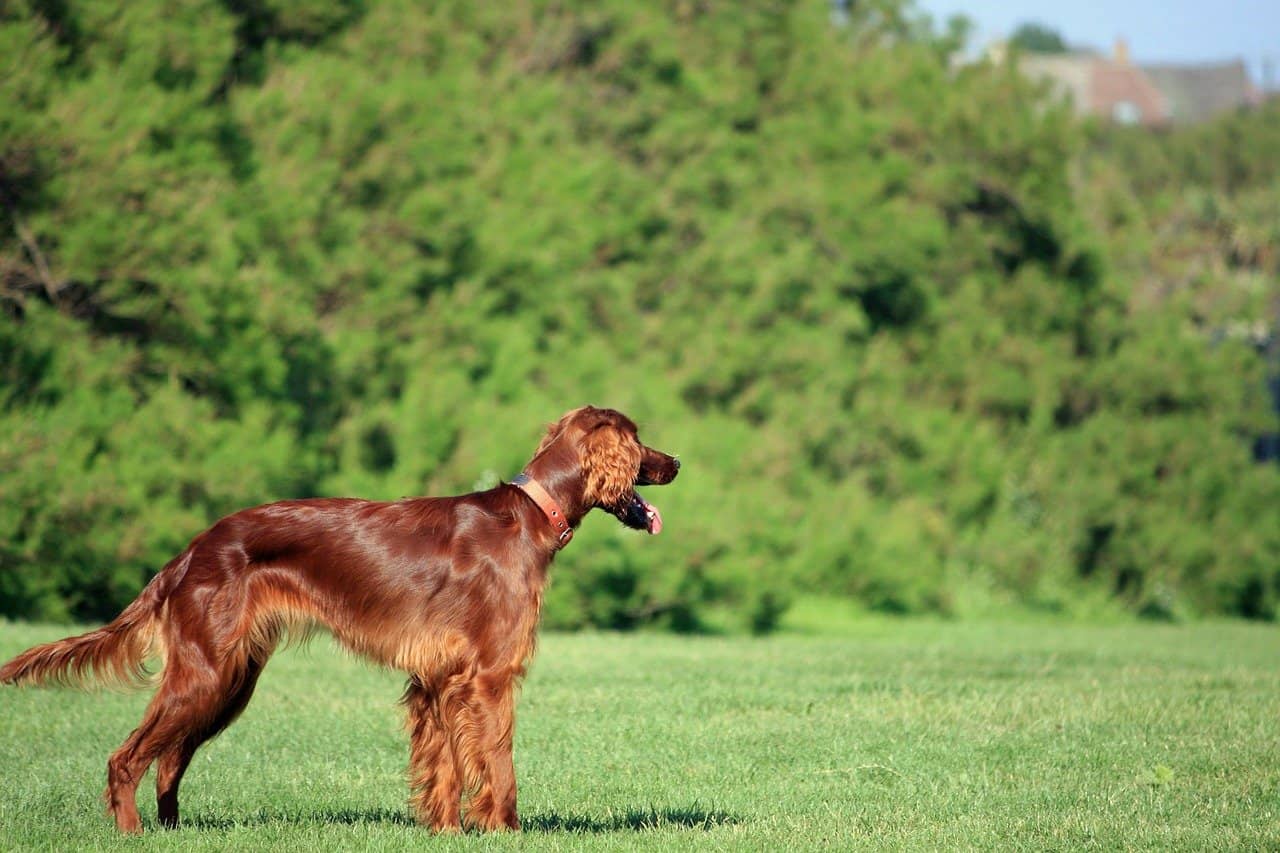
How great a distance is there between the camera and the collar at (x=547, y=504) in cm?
713

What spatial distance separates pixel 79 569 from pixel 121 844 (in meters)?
12.4

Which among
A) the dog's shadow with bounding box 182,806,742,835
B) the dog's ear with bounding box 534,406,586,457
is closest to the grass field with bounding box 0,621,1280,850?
the dog's shadow with bounding box 182,806,742,835

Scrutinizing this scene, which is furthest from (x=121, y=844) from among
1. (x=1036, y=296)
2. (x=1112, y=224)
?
(x=1112, y=224)

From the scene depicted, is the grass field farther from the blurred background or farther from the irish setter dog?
the blurred background

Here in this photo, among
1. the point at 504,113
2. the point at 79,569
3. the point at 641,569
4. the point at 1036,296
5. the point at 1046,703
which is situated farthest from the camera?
the point at 1036,296

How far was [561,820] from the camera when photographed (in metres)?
7.56

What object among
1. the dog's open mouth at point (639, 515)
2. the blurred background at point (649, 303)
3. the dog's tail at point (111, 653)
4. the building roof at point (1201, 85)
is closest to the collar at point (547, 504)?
the dog's open mouth at point (639, 515)

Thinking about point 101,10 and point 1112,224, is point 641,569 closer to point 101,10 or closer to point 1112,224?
point 101,10

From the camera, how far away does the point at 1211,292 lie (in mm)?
33688

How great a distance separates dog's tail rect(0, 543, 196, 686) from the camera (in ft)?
23.0

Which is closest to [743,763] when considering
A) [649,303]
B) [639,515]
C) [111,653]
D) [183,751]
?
[639,515]

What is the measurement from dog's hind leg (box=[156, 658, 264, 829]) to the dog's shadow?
11 centimetres

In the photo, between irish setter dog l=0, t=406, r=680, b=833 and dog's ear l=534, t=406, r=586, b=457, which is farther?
dog's ear l=534, t=406, r=586, b=457

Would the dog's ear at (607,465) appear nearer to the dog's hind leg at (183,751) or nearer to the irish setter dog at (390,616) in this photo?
the irish setter dog at (390,616)
